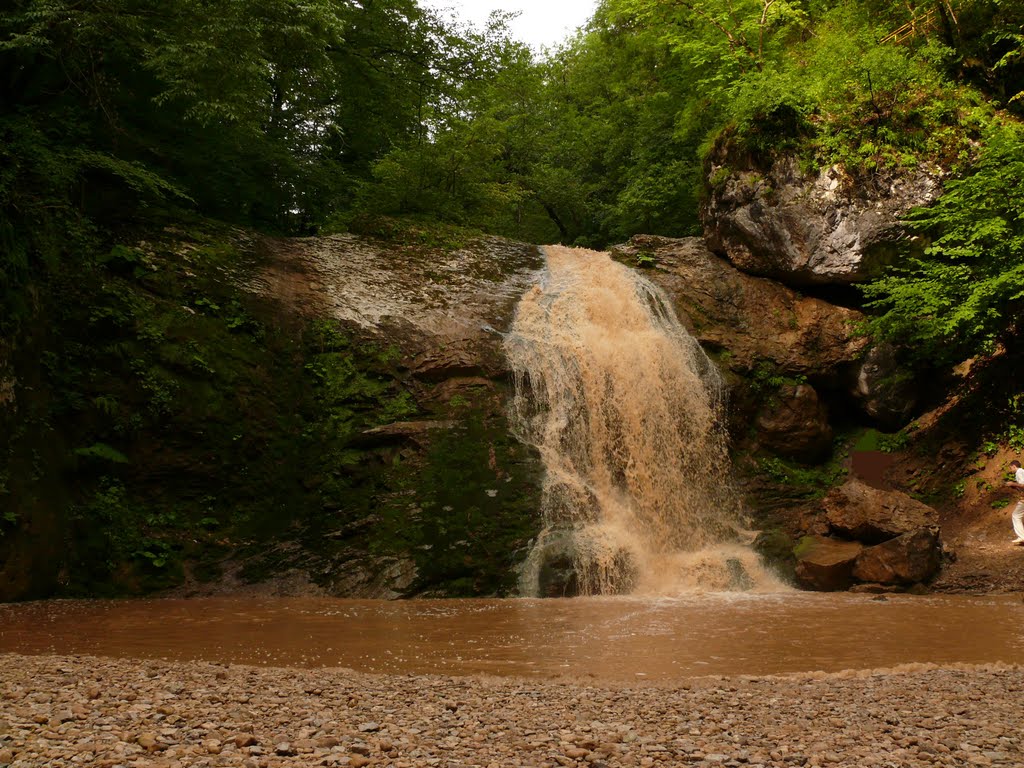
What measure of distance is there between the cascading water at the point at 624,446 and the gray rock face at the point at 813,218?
7.59 ft

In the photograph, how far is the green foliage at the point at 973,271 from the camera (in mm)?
10750

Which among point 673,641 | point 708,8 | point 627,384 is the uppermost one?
point 708,8

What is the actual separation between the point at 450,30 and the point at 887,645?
1623 cm

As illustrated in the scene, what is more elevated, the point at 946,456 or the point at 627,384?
the point at 627,384

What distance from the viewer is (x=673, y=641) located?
255 inches

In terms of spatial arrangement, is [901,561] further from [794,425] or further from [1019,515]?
[794,425]

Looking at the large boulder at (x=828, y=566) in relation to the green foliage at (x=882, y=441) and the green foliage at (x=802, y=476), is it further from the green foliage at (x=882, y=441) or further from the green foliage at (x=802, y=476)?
the green foliage at (x=882, y=441)

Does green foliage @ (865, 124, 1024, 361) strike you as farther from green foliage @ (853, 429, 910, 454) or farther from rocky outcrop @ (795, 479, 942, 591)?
rocky outcrop @ (795, 479, 942, 591)

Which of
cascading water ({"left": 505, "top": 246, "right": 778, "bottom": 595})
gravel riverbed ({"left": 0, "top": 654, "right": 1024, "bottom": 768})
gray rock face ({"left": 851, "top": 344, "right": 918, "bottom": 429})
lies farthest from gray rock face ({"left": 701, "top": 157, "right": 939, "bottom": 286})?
gravel riverbed ({"left": 0, "top": 654, "right": 1024, "bottom": 768})

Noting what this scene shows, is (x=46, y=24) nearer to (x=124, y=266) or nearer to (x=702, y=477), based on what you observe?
(x=124, y=266)

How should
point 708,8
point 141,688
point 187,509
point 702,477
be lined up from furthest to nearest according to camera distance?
point 708,8
point 702,477
point 187,509
point 141,688

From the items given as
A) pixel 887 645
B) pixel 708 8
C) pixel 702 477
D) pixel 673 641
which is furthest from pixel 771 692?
pixel 708 8

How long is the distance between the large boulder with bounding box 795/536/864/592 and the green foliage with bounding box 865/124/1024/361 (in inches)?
155

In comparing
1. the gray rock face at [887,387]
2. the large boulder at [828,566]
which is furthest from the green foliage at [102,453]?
the gray rock face at [887,387]
